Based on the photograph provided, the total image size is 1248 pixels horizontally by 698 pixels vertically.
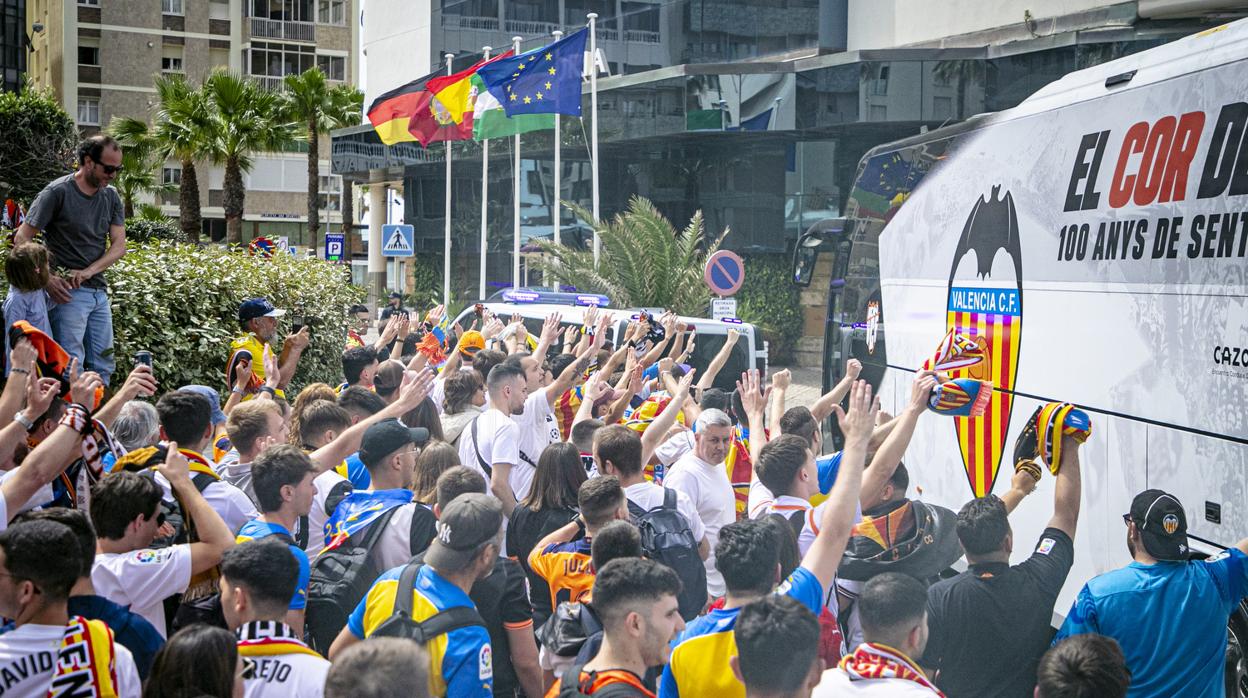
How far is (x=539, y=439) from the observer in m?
7.38

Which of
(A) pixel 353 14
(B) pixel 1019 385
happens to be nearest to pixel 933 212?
(B) pixel 1019 385

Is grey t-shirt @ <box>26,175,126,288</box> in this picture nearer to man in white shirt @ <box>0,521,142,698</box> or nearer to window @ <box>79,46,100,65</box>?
man in white shirt @ <box>0,521,142,698</box>

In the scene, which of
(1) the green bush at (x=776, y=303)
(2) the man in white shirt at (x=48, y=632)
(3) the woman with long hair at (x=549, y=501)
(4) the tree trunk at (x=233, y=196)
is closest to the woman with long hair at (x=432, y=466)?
(3) the woman with long hair at (x=549, y=501)

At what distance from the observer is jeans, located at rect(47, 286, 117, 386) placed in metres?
8.11

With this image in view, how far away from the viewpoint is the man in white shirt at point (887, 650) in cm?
333

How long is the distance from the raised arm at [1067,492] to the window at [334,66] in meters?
67.3

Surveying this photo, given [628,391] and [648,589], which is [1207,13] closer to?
[628,391]

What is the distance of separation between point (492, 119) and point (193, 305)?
1248cm

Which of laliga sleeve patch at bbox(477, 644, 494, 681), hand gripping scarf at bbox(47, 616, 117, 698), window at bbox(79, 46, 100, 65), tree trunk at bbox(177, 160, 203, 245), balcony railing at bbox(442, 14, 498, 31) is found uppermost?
window at bbox(79, 46, 100, 65)

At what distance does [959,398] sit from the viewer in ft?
17.5

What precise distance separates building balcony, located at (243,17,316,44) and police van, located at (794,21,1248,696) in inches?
2463

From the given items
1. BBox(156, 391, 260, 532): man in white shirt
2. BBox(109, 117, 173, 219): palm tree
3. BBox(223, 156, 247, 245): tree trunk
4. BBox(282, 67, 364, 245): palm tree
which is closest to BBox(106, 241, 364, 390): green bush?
BBox(156, 391, 260, 532): man in white shirt

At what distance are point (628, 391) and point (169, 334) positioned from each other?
4.62m

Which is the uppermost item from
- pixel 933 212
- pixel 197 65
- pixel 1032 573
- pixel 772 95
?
pixel 197 65
